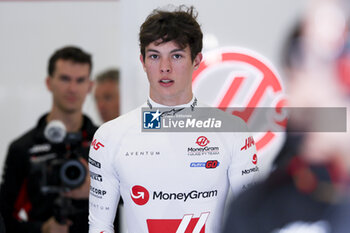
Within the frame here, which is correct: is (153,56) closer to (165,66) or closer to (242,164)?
(165,66)

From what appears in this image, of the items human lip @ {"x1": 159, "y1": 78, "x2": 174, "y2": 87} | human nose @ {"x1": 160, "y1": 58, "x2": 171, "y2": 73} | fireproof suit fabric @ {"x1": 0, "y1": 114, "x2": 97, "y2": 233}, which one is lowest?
fireproof suit fabric @ {"x1": 0, "y1": 114, "x2": 97, "y2": 233}

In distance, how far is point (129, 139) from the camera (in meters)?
1.52

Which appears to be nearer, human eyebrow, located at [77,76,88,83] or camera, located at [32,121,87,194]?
camera, located at [32,121,87,194]

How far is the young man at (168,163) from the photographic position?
57.3 inches

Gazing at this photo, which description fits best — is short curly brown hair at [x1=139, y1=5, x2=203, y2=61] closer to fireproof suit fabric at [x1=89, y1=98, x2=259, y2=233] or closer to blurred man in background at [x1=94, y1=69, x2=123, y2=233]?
fireproof suit fabric at [x1=89, y1=98, x2=259, y2=233]

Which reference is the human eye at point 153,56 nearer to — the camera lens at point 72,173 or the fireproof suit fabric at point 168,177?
the fireproof suit fabric at point 168,177

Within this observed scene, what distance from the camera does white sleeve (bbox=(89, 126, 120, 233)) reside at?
1.48 metres

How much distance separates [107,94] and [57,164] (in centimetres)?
86

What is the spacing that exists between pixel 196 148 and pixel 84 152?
74 centimetres

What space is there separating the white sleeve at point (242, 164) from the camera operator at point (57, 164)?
66 centimetres

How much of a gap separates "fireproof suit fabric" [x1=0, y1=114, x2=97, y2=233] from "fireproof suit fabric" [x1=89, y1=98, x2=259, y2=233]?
68 cm

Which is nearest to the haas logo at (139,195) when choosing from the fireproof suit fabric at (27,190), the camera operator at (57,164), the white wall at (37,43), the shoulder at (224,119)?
the shoulder at (224,119)

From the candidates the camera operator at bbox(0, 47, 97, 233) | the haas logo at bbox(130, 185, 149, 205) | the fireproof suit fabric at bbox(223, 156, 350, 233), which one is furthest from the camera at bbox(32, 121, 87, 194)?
the fireproof suit fabric at bbox(223, 156, 350, 233)

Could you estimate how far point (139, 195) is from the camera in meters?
1.47
